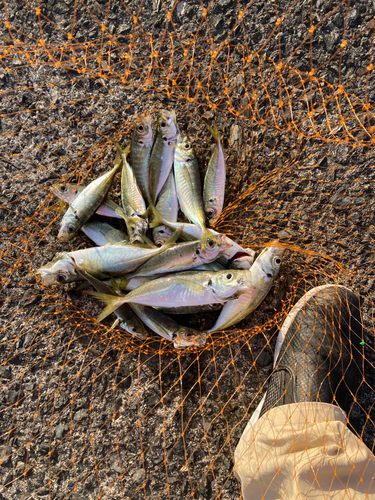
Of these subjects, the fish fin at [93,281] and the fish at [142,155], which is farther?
the fish at [142,155]

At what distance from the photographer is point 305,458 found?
7.29 ft

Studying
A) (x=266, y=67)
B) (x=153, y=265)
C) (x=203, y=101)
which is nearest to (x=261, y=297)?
(x=153, y=265)

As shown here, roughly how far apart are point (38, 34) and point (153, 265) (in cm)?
246

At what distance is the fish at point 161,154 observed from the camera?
2.67m

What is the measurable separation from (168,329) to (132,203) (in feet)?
3.28

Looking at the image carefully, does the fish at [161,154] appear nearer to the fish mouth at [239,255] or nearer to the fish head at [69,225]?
the fish head at [69,225]

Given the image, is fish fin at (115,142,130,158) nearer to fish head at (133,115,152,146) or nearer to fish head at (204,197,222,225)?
fish head at (133,115,152,146)

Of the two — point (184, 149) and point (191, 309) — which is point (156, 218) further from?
point (191, 309)

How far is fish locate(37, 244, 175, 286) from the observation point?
2445mm

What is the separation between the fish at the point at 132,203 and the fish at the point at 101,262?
0.13 metres

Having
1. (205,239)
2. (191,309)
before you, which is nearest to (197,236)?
(205,239)

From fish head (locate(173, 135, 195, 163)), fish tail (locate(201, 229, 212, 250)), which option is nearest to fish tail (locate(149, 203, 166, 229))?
fish tail (locate(201, 229, 212, 250))

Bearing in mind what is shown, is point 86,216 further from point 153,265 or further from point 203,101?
point 203,101

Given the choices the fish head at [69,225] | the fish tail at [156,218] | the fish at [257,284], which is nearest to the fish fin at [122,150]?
the fish tail at [156,218]
